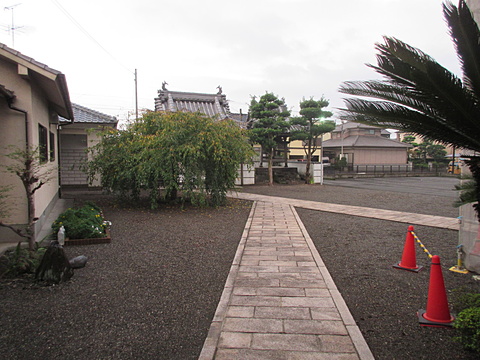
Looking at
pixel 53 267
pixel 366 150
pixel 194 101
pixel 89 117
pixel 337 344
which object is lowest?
pixel 337 344

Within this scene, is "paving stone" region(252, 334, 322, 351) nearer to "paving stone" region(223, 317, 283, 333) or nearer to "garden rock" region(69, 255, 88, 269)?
"paving stone" region(223, 317, 283, 333)

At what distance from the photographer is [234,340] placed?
304cm

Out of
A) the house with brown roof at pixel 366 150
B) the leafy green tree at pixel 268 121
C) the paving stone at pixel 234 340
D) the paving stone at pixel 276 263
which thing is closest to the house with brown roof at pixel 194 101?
the leafy green tree at pixel 268 121

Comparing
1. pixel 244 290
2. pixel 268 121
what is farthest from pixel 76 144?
pixel 244 290

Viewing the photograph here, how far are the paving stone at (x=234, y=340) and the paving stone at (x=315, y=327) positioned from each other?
0.43 m

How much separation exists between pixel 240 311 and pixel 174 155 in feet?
22.3

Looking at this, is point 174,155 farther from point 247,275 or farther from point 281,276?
point 281,276

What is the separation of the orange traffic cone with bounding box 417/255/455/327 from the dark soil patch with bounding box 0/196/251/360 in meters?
2.31

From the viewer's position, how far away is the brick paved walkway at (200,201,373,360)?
287 centimetres

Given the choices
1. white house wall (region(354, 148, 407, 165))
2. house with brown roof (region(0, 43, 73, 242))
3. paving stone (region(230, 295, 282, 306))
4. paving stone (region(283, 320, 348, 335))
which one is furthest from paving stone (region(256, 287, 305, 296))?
white house wall (region(354, 148, 407, 165))

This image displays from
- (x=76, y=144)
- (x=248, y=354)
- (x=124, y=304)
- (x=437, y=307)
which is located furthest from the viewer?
(x=76, y=144)

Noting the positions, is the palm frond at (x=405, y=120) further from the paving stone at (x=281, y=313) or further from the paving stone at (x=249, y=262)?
the paving stone at (x=249, y=262)

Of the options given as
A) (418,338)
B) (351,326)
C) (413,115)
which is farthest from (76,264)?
(413,115)

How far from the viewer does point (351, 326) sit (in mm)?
3273
